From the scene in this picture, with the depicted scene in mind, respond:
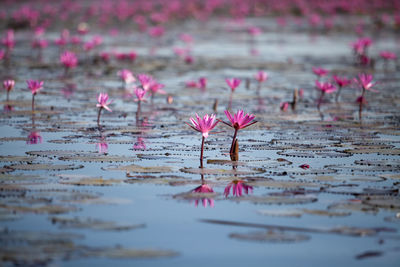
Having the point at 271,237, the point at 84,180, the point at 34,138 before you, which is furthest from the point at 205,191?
the point at 34,138

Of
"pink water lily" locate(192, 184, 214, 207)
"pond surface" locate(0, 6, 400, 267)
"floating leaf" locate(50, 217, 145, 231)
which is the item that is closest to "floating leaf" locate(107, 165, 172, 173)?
"pond surface" locate(0, 6, 400, 267)

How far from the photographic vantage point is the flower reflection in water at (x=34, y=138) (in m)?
5.53

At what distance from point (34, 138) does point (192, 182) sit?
1.96 meters

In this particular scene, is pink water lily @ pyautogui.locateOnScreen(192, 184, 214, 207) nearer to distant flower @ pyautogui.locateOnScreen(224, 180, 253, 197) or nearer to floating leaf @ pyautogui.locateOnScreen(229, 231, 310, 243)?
distant flower @ pyautogui.locateOnScreen(224, 180, 253, 197)

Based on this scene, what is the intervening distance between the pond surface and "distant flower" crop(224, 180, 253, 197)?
0.07ft

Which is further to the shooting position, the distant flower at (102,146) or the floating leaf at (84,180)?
the distant flower at (102,146)

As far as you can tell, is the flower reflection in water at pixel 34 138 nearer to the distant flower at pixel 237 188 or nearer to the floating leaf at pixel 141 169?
the floating leaf at pixel 141 169

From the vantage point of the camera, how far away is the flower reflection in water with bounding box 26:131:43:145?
5535 millimetres

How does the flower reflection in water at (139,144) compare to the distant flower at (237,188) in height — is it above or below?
A: above

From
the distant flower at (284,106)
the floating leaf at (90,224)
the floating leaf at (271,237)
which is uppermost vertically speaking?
the distant flower at (284,106)

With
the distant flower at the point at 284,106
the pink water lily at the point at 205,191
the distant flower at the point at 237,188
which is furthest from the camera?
the distant flower at the point at 284,106

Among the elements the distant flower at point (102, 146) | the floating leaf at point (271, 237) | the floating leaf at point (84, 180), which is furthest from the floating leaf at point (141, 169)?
the floating leaf at point (271, 237)

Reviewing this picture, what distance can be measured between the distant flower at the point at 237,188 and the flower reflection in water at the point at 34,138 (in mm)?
1946

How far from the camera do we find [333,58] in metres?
13.6
